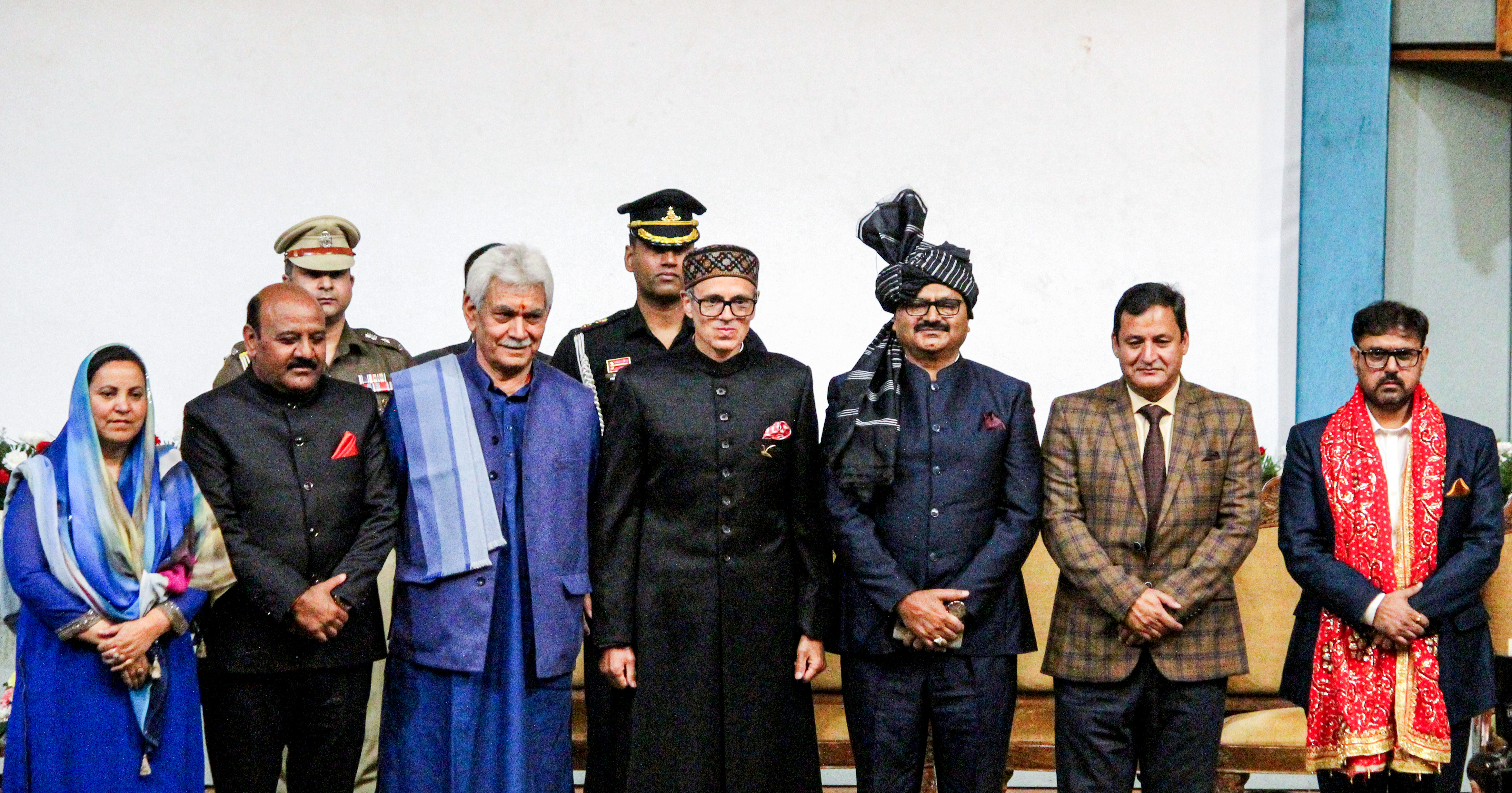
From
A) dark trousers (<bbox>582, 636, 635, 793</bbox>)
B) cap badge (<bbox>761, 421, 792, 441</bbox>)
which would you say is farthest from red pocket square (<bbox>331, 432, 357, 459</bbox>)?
cap badge (<bbox>761, 421, 792, 441</bbox>)

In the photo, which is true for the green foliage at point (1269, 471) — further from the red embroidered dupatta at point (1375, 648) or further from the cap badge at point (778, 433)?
the cap badge at point (778, 433)

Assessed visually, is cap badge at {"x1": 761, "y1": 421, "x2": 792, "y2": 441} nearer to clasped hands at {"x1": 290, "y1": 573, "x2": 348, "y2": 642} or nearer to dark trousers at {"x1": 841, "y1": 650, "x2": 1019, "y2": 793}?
dark trousers at {"x1": 841, "y1": 650, "x2": 1019, "y2": 793}

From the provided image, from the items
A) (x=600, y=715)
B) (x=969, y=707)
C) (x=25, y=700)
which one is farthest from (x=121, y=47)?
(x=969, y=707)

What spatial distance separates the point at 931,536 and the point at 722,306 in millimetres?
723

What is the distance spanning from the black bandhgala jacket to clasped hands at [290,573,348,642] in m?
0.58

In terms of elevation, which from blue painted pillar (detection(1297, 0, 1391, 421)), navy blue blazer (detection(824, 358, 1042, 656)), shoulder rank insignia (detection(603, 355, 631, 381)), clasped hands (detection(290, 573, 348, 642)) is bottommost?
clasped hands (detection(290, 573, 348, 642))

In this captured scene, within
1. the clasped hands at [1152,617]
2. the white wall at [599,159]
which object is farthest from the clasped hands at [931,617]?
the white wall at [599,159]

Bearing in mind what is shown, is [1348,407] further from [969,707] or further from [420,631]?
[420,631]

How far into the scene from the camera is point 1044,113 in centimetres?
591

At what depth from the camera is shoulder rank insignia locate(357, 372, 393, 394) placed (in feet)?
14.8

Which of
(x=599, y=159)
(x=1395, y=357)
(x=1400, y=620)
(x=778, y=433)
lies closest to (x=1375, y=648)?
(x=1400, y=620)

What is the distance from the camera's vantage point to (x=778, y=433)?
372 cm

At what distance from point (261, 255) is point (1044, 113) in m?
2.95

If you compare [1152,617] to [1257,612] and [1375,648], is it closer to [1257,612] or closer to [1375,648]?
[1375,648]
